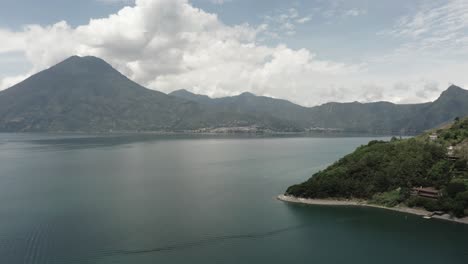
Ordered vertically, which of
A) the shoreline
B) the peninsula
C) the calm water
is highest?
the peninsula

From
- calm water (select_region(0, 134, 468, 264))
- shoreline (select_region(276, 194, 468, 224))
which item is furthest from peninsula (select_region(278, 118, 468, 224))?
calm water (select_region(0, 134, 468, 264))

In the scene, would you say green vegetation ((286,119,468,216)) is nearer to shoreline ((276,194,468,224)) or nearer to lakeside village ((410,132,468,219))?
lakeside village ((410,132,468,219))

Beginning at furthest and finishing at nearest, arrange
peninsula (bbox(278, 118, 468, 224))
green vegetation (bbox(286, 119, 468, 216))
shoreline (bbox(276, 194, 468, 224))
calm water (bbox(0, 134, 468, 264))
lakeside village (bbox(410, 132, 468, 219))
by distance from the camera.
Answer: lakeside village (bbox(410, 132, 468, 219)) → green vegetation (bbox(286, 119, 468, 216)) → peninsula (bbox(278, 118, 468, 224)) → shoreline (bbox(276, 194, 468, 224)) → calm water (bbox(0, 134, 468, 264))

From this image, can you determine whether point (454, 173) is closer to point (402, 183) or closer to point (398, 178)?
point (402, 183)

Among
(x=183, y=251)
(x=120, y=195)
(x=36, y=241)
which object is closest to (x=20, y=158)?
(x=120, y=195)

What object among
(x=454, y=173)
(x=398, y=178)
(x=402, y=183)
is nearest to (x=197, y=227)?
(x=398, y=178)

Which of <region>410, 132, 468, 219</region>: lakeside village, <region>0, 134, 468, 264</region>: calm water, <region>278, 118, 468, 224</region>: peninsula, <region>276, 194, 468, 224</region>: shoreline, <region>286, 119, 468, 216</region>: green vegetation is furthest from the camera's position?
<region>410, 132, 468, 219</region>: lakeside village

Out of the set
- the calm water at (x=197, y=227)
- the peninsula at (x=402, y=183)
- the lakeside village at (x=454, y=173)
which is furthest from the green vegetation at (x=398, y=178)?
the calm water at (x=197, y=227)

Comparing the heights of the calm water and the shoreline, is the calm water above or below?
below

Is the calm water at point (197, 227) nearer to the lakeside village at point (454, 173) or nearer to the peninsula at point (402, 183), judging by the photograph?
the peninsula at point (402, 183)
